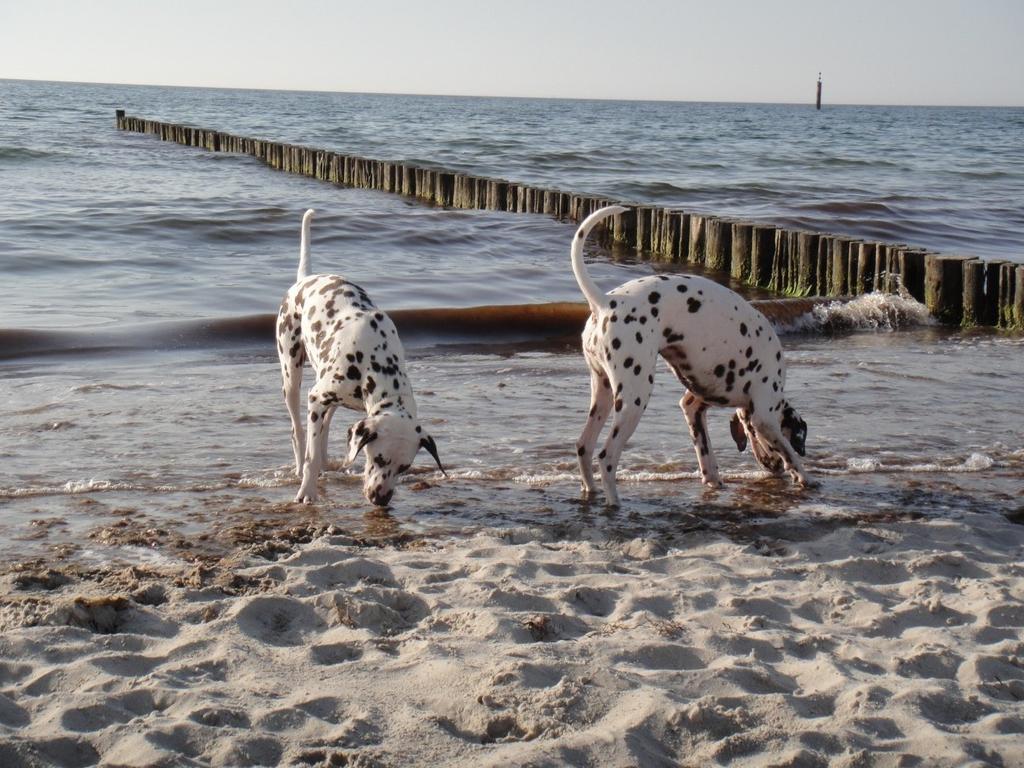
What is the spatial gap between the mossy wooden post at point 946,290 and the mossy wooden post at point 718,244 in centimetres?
373

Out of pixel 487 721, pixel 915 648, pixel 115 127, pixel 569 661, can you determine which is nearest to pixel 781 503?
pixel 915 648

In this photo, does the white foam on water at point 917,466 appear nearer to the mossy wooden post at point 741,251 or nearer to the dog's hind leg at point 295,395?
the dog's hind leg at point 295,395

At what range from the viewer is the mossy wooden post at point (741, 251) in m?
16.6

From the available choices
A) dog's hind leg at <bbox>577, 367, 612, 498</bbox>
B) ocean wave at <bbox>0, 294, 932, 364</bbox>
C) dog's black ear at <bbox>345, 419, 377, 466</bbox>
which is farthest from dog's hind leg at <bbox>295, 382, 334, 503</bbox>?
ocean wave at <bbox>0, 294, 932, 364</bbox>

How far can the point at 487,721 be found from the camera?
4.08 m

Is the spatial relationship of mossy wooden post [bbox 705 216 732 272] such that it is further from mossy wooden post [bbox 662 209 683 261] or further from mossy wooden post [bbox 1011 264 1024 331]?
mossy wooden post [bbox 1011 264 1024 331]

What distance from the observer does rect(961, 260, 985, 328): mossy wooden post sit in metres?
13.6

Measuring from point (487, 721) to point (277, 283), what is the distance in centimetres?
1245

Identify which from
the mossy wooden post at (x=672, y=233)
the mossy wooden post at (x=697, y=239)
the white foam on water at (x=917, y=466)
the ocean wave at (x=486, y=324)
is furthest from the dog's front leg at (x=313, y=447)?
the mossy wooden post at (x=672, y=233)

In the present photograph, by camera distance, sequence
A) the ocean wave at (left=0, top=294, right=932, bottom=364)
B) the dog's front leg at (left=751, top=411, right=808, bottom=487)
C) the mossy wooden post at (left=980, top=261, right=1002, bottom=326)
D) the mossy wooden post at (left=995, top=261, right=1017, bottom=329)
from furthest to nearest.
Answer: the mossy wooden post at (left=980, top=261, right=1002, bottom=326) < the mossy wooden post at (left=995, top=261, right=1017, bottom=329) < the ocean wave at (left=0, top=294, right=932, bottom=364) < the dog's front leg at (left=751, top=411, right=808, bottom=487)

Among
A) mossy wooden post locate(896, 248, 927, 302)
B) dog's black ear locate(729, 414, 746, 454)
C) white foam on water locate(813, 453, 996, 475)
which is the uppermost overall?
mossy wooden post locate(896, 248, 927, 302)

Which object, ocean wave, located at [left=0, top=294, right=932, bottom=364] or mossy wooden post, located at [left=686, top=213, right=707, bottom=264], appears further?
mossy wooden post, located at [left=686, top=213, right=707, bottom=264]

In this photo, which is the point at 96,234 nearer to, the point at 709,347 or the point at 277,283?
the point at 277,283

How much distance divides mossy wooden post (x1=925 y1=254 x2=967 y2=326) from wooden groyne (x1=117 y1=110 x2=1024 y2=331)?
0.4 inches
